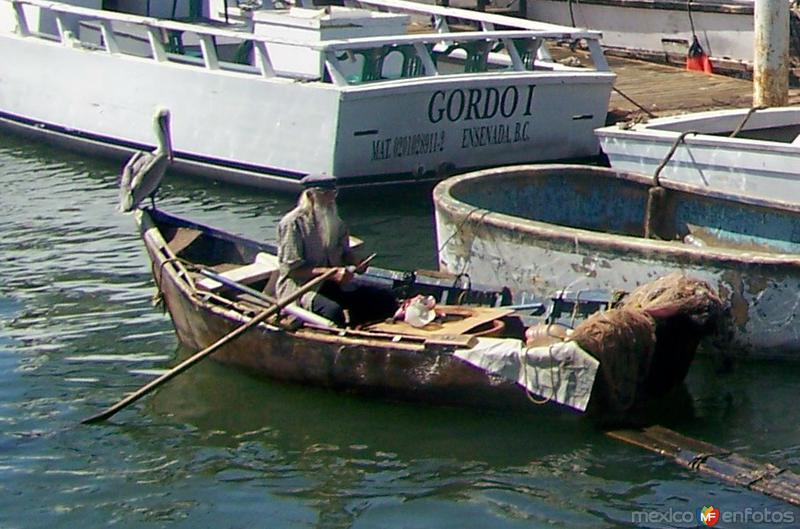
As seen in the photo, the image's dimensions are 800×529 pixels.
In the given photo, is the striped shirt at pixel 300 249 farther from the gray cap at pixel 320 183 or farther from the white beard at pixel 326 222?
the gray cap at pixel 320 183

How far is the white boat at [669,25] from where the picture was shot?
1842cm

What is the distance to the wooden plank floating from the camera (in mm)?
7699

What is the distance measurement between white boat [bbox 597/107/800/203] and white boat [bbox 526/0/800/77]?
14.7ft

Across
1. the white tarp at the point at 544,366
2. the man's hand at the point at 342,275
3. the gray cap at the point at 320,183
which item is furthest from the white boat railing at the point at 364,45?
the white tarp at the point at 544,366

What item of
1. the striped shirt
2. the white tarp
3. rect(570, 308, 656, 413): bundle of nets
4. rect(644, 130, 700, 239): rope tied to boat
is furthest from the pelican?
rect(570, 308, 656, 413): bundle of nets

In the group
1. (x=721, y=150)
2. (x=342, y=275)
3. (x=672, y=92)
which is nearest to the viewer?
(x=342, y=275)

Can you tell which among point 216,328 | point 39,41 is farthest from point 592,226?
point 39,41

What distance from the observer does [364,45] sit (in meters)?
13.7

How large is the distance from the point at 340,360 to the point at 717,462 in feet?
7.81

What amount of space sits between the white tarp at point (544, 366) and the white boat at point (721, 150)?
3587 mm

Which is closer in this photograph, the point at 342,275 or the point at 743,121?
the point at 342,275

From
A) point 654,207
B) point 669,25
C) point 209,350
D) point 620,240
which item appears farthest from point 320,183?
point 669,25

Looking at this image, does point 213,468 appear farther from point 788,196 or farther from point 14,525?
point 788,196

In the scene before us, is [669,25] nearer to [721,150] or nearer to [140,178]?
[721,150]
